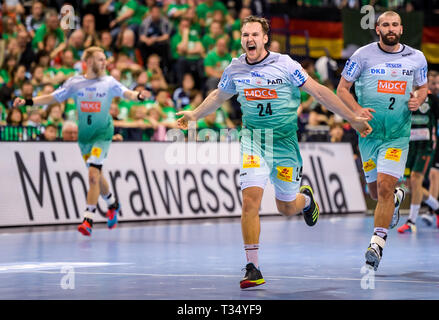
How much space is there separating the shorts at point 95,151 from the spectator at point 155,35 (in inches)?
294

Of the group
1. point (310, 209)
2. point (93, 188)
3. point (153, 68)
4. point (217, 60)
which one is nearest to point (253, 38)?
point (310, 209)

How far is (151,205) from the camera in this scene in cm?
1766

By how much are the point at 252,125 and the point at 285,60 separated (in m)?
0.74

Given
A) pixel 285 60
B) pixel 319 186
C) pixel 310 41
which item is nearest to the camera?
pixel 285 60

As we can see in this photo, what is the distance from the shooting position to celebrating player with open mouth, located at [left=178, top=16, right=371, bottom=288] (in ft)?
28.8

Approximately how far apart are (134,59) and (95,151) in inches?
291

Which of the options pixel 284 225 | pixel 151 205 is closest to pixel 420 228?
pixel 284 225

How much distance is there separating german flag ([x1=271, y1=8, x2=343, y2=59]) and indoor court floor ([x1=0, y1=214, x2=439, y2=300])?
31.8ft

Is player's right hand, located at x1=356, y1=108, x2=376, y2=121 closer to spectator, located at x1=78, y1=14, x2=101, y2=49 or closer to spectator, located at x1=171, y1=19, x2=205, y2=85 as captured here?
spectator, located at x1=78, y1=14, x2=101, y2=49

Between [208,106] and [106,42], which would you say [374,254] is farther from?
[106,42]

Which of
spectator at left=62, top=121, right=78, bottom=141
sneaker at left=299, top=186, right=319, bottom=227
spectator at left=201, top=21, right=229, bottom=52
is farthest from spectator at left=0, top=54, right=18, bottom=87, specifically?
sneaker at left=299, top=186, right=319, bottom=227

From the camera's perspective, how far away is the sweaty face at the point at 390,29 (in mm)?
10172

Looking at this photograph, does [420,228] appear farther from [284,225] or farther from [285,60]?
[285,60]

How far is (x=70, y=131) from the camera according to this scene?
57.0ft
